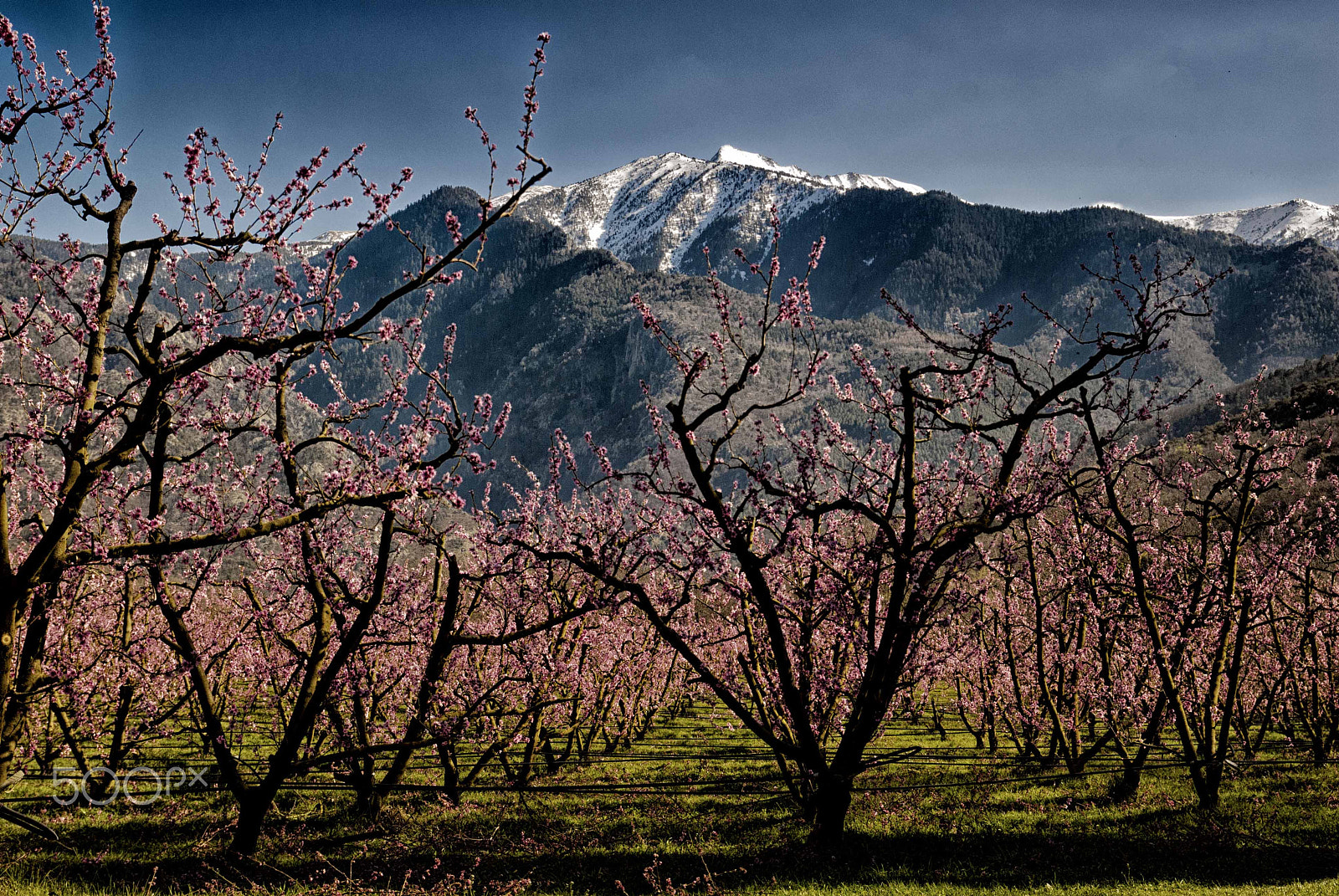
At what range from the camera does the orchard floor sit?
9883mm

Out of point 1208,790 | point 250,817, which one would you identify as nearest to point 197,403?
point 250,817

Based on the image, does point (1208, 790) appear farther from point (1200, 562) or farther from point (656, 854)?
point (656, 854)

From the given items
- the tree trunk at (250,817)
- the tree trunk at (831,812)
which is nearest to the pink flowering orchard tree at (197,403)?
the tree trunk at (250,817)

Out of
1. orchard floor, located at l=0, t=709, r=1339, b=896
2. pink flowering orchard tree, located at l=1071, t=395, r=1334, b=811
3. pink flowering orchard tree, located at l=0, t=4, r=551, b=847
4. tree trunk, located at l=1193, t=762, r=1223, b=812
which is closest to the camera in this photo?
pink flowering orchard tree, located at l=0, t=4, r=551, b=847

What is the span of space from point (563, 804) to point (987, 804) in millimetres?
8193

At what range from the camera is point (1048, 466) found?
12109 millimetres

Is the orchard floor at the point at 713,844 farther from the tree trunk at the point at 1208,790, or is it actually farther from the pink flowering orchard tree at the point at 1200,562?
the pink flowering orchard tree at the point at 1200,562

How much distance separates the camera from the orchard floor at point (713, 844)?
9.88 metres

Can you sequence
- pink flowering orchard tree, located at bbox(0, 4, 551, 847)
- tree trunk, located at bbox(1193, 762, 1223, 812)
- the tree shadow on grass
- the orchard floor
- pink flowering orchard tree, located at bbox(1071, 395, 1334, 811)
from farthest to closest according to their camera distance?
1. tree trunk, located at bbox(1193, 762, 1223, 812)
2. pink flowering orchard tree, located at bbox(1071, 395, 1334, 811)
3. the tree shadow on grass
4. the orchard floor
5. pink flowering orchard tree, located at bbox(0, 4, 551, 847)

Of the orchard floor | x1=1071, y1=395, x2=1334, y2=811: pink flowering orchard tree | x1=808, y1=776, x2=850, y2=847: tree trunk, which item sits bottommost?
the orchard floor

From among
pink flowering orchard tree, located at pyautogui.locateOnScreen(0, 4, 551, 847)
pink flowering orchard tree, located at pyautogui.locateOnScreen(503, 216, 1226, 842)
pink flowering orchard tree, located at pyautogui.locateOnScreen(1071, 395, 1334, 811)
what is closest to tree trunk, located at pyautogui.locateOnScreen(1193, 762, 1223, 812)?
pink flowering orchard tree, located at pyautogui.locateOnScreen(1071, 395, 1334, 811)

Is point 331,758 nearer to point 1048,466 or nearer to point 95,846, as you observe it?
point 95,846

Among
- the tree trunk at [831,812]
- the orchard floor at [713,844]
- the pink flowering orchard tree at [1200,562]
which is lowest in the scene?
the orchard floor at [713,844]

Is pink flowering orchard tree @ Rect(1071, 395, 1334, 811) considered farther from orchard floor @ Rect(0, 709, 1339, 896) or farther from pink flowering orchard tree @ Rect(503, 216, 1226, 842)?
orchard floor @ Rect(0, 709, 1339, 896)
